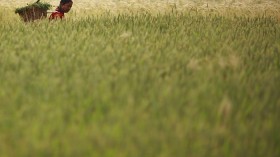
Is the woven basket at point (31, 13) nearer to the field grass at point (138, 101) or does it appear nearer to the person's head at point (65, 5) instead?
the person's head at point (65, 5)

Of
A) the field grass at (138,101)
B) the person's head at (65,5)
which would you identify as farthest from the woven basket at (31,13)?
the field grass at (138,101)

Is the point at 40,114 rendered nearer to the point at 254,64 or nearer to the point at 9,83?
the point at 9,83

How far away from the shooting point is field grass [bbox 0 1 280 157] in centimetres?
161

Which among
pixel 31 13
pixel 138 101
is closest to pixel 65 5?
pixel 31 13

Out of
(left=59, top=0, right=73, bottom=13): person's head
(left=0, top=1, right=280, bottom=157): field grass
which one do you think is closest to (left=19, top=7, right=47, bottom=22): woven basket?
(left=59, top=0, right=73, bottom=13): person's head

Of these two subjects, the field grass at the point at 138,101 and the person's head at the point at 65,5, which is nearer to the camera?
the field grass at the point at 138,101

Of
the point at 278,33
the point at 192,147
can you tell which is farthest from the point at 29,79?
the point at 278,33

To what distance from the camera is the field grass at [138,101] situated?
1610mm

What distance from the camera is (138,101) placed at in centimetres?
203

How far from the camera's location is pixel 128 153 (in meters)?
1.55

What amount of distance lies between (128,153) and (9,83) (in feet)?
3.76

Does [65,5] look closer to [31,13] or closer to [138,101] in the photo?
[31,13]

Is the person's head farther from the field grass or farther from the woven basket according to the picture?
the field grass

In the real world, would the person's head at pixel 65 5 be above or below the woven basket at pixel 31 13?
above
